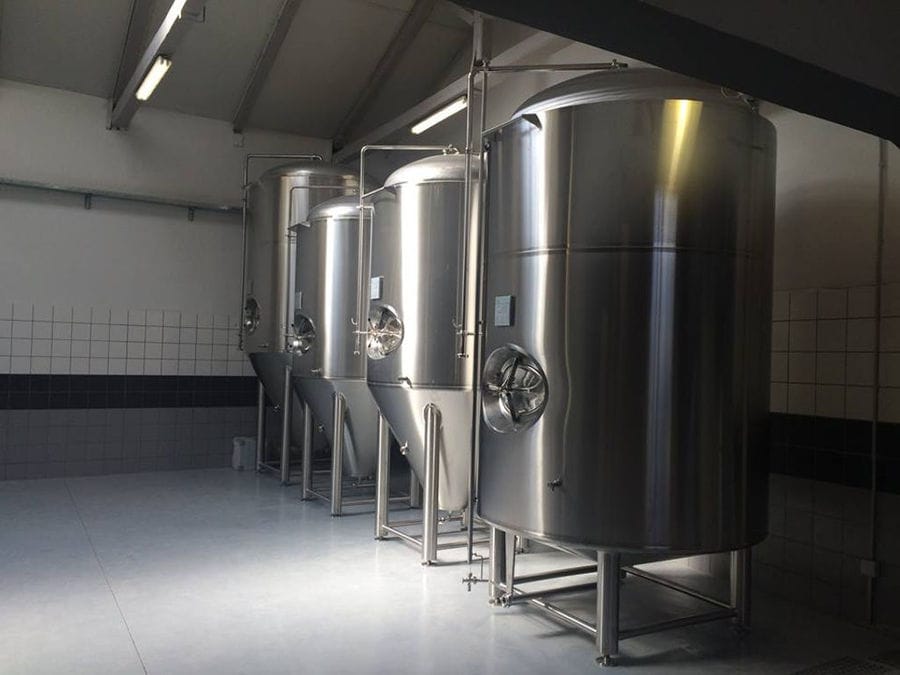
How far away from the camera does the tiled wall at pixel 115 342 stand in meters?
6.40

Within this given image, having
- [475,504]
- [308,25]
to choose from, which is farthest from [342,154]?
[475,504]

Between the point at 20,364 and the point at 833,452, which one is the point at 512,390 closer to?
the point at 833,452

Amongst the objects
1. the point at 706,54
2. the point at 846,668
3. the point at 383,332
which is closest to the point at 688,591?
the point at 846,668

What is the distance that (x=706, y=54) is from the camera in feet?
6.37

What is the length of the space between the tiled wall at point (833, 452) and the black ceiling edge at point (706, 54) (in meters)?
1.29

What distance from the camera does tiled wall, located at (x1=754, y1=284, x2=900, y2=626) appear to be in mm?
3225

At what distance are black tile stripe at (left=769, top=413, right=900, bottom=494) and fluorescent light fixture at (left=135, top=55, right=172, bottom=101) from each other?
427 cm

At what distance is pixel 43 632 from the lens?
2.98 metres

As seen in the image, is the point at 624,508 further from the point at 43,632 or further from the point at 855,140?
the point at 43,632

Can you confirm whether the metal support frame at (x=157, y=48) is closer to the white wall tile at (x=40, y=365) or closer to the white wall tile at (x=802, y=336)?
the white wall tile at (x=40, y=365)

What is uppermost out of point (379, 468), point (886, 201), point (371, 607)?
point (886, 201)

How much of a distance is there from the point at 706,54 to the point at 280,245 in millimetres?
4965

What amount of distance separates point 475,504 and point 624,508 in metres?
0.97

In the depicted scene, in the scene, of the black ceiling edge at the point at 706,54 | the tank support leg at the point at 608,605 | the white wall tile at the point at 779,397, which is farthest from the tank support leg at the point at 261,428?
the black ceiling edge at the point at 706,54
